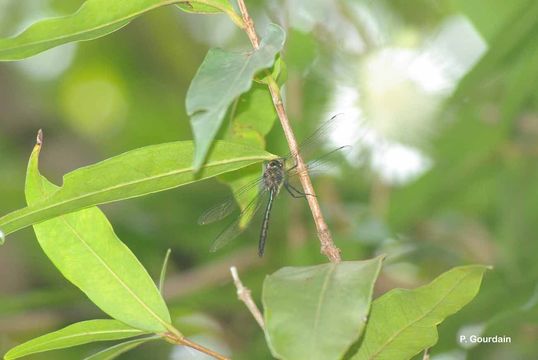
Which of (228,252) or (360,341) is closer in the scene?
(360,341)

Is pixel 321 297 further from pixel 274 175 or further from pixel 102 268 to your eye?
pixel 274 175

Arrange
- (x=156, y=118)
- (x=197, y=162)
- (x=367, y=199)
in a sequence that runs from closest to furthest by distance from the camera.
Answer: (x=197, y=162) < (x=367, y=199) < (x=156, y=118)

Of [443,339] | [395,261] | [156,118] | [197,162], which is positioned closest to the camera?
[197,162]

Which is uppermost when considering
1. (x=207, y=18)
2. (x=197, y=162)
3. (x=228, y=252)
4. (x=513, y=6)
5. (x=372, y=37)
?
(x=207, y=18)

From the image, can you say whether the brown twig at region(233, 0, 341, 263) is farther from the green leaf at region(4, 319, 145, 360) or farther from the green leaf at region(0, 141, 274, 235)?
the green leaf at region(4, 319, 145, 360)

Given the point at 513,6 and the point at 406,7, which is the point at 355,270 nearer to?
the point at 513,6

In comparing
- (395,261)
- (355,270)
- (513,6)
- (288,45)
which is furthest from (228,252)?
(355,270)

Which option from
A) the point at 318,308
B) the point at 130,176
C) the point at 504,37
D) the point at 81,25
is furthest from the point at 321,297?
the point at 504,37
